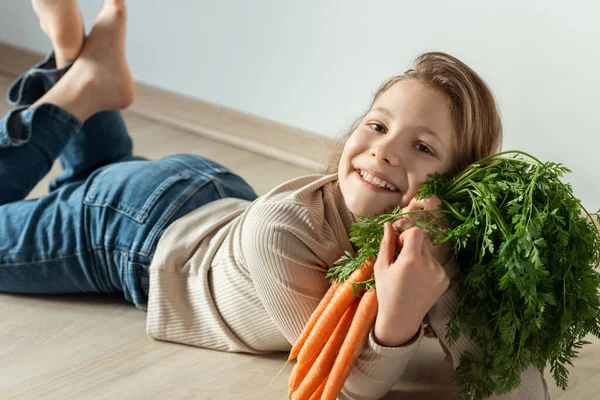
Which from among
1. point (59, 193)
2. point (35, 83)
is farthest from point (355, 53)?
point (59, 193)

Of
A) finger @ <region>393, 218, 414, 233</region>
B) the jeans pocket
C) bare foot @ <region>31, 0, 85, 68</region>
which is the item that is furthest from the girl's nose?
bare foot @ <region>31, 0, 85, 68</region>

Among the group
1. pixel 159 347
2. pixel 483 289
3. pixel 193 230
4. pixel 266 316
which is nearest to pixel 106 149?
pixel 193 230

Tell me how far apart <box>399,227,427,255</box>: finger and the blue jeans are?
25.4 inches

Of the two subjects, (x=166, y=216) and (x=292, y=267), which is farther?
(x=166, y=216)

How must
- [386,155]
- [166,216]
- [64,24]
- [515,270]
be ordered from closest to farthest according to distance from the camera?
[515,270] < [386,155] < [166,216] < [64,24]

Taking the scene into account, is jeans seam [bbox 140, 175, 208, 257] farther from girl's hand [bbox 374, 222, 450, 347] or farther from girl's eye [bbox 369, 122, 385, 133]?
girl's hand [bbox 374, 222, 450, 347]

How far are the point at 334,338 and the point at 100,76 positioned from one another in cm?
101

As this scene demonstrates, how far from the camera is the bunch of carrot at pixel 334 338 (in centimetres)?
141

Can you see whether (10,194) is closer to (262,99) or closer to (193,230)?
(193,230)

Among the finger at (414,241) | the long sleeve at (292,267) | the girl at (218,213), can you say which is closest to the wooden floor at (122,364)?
the girl at (218,213)

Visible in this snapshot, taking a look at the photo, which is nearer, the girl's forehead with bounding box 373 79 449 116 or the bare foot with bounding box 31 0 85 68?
the girl's forehead with bounding box 373 79 449 116

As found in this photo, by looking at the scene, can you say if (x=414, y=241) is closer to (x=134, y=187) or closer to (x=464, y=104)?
(x=464, y=104)

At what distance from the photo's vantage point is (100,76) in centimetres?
209

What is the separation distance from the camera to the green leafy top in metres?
1.28
